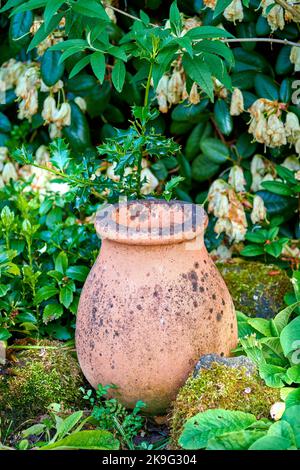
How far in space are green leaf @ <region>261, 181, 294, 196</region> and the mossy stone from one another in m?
0.31

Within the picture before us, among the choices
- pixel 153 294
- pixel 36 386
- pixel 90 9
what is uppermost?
pixel 90 9

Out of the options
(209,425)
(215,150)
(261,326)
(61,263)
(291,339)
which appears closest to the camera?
(209,425)

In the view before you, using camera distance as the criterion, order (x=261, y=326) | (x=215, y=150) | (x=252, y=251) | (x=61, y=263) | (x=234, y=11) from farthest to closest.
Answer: (x=215, y=150) < (x=252, y=251) < (x=234, y=11) < (x=61, y=263) < (x=261, y=326)

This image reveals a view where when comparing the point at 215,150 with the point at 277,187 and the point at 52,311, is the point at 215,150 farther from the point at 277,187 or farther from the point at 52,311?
the point at 52,311

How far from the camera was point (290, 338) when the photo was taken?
236 centimetres

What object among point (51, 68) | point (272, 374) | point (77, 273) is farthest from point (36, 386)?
point (51, 68)

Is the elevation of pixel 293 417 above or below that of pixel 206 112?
below

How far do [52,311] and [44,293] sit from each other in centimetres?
7

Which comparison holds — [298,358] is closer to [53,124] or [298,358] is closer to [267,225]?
[267,225]

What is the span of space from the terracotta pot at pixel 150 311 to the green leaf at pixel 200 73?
1.32 feet

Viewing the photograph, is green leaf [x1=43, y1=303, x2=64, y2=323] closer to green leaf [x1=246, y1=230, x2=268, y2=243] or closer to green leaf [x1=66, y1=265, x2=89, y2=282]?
green leaf [x1=66, y1=265, x2=89, y2=282]

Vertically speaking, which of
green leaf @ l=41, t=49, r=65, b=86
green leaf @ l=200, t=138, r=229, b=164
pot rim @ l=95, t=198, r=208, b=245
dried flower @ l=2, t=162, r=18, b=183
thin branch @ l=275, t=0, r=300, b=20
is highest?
thin branch @ l=275, t=0, r=300, b=20

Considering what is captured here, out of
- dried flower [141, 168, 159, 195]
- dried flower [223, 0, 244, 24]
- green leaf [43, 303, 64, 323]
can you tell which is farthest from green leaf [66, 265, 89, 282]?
dried flower [223, 0, 244, 24]

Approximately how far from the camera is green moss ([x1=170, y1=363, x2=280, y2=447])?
210 cm
